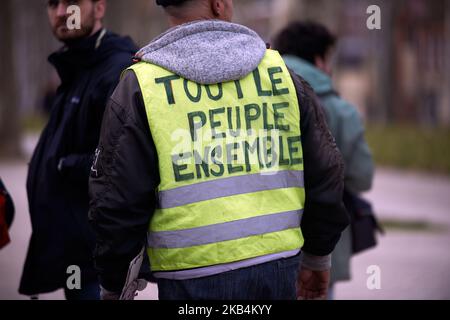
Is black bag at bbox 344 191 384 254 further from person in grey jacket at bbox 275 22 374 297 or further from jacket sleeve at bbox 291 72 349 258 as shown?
jacket sleeve at bbox 291 72 349 258

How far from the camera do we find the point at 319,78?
170 inches

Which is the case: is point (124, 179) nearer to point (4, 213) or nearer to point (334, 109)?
point (4, 213)

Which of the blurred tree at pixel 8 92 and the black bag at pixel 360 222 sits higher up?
the black bag at pixel 360 222

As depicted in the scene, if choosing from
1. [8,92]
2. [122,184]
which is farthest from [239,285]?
[8,92]

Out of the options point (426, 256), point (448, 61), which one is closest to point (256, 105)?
point (426, 256)

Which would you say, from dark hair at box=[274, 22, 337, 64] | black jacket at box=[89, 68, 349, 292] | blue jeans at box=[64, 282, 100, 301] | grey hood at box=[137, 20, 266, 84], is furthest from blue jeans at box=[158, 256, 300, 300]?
dark hair at box=[274, 22, 337, 64]

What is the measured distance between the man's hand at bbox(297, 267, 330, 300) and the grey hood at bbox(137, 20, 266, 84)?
0.87m

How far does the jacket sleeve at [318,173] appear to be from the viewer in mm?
2592

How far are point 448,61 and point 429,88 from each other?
8424 mm

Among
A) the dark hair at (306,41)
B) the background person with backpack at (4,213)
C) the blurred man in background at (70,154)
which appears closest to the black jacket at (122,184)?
the blurred man in background at (70,154)

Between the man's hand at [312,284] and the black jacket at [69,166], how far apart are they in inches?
40.1

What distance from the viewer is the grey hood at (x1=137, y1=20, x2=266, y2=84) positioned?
94.8 inches

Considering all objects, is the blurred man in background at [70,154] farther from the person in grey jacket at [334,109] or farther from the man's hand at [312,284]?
the person in grey jacket at [334,109]

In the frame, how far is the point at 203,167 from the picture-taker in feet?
7.86
